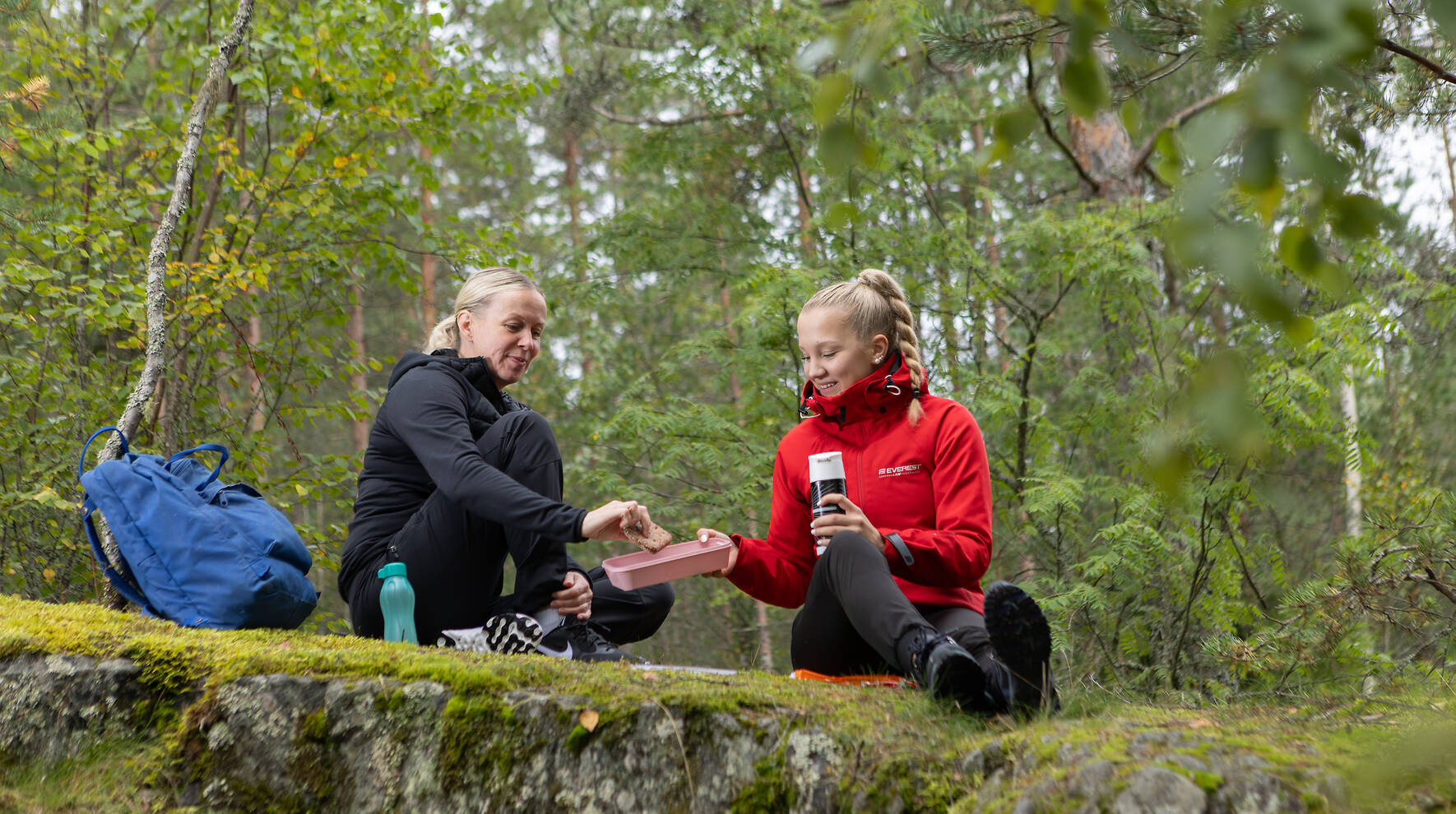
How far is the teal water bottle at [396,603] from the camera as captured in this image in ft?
9.59

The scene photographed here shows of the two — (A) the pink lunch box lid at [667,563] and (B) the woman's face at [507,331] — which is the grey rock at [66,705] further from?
(B) the woman's face at [507,331]

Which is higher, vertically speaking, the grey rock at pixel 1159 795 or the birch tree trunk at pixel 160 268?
the birch tree trunk at pixel 160 268

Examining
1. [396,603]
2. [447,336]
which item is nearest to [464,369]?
[447,336]

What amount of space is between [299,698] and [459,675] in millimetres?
405

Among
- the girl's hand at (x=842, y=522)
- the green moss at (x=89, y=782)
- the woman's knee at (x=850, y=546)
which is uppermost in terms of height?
the girl's hand at (x=842, y=522)

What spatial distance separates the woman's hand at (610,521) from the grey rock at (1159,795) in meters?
1.48

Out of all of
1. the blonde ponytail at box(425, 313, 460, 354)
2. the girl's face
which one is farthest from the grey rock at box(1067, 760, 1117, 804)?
the blonde ponytail at box(425, 313, 460, 354)

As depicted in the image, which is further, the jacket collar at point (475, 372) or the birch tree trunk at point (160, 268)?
the birch tree trunk at point (160, 268)

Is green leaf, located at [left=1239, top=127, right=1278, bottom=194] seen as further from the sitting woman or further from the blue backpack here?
the blue backpack

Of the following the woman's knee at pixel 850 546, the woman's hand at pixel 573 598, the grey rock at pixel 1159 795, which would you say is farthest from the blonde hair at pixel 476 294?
the grey rock at pixel 1159 795

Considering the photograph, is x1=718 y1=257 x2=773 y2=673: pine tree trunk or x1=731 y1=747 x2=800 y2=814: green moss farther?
x1=718 y1=257 x2=773 y2=673: pine tree trunk

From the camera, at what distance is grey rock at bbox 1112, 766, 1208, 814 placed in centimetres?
147

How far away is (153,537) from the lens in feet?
9.12

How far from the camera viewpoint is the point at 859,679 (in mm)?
2584
